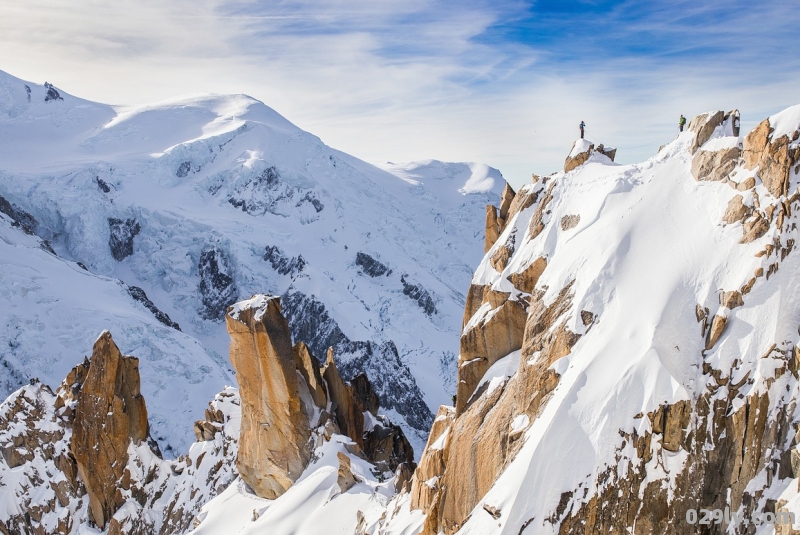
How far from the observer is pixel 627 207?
72.9ft

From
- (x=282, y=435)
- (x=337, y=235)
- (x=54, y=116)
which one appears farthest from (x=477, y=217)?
(x=282, y=435)

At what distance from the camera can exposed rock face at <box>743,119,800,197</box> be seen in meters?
18.4

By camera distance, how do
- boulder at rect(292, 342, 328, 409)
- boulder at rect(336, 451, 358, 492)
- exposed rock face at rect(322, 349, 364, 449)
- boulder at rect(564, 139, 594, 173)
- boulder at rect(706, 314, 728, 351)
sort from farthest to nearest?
exposed rock face at rect(322, 349, 364, 449)
boulder at rect(292, 342, 328, 409)
boulder at rect(336, 451, 358, 492)
boulder at rect(564, 139, 594, 173)
boulder at rect(706, 314, 728, 351)

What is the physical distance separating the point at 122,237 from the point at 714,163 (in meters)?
115

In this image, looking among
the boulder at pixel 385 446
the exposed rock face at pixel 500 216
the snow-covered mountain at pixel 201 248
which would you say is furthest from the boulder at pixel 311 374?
the snow-covered mountain at pixel 201 248

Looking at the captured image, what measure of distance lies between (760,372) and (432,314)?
114 meters

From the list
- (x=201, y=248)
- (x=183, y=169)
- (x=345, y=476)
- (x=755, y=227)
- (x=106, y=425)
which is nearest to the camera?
(x=755, y=227)

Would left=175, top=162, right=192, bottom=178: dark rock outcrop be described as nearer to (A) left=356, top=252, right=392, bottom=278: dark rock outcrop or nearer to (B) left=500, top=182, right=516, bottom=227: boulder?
(A) left=356, top=252, right=392, bottom=278: dark rock outcrop

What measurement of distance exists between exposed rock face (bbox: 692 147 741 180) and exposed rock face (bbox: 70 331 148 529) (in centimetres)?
3670

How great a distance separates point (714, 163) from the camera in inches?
821

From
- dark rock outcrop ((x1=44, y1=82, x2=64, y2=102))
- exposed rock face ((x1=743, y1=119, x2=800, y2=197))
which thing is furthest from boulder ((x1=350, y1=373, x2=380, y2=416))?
dark rock outcrop ((x1=44, y1=82, x2=64, y2=102))

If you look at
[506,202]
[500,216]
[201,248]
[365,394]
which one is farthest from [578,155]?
[201,248]

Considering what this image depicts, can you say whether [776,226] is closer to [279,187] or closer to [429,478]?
[429,478]

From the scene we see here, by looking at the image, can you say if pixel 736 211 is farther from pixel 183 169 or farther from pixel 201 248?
pixel 183 169
